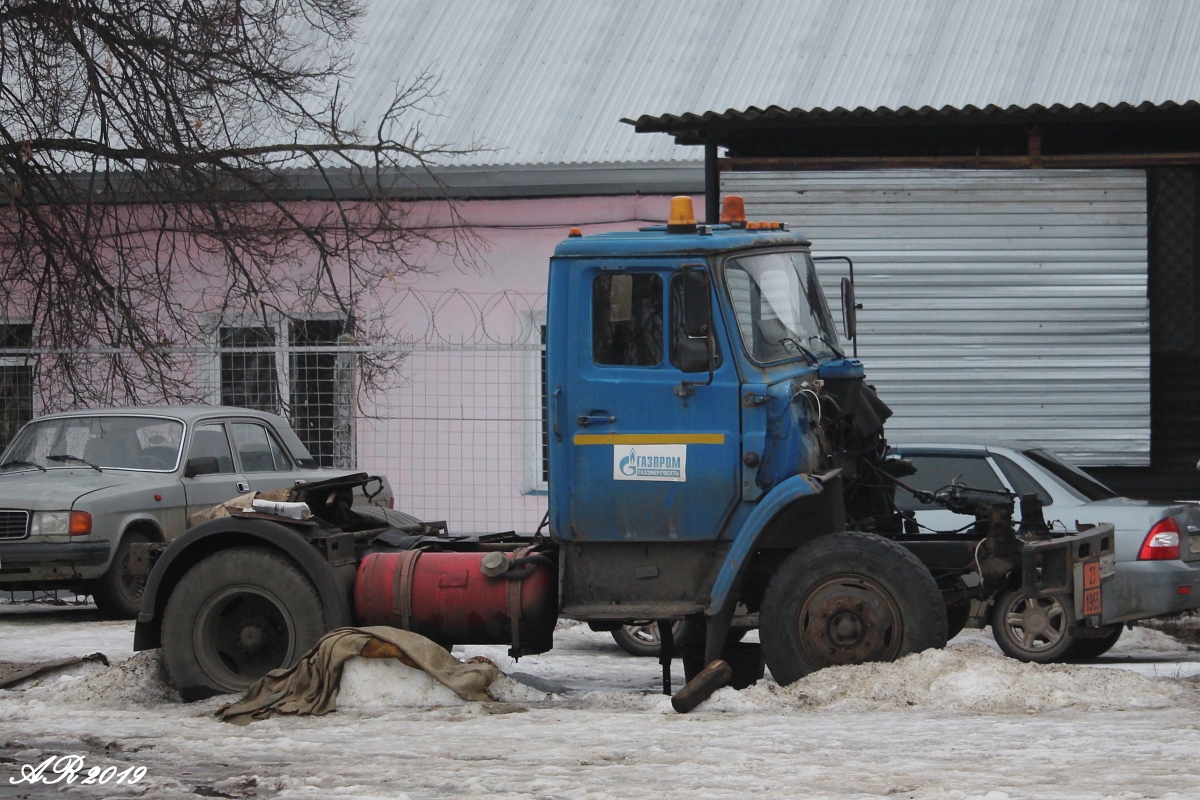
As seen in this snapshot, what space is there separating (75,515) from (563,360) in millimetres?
5752

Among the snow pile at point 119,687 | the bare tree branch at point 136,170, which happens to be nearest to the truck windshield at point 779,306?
the snow pile at point 119,687

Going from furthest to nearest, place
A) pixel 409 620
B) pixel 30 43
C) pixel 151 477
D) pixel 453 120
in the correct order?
pixel 453 120, pixel 151 477, pixel 30 43, pixel 409 620

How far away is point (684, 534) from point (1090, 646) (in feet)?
12.2

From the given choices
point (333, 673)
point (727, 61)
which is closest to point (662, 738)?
point (333, 673)

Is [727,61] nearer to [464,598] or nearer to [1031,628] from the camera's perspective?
[1031,628]

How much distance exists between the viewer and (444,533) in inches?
385

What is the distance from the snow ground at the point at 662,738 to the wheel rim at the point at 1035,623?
1.18 metres

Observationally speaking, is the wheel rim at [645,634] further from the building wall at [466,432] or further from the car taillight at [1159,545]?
the building wall at [466,432]

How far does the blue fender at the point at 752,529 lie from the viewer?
7906 mm

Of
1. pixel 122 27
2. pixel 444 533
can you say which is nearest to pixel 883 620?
pixel 444 533

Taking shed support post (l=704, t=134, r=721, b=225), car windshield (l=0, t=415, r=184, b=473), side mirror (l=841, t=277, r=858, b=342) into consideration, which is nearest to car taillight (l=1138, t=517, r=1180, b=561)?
side mirror (l=841, t=277, r=858, b=342)

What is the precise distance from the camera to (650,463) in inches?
322

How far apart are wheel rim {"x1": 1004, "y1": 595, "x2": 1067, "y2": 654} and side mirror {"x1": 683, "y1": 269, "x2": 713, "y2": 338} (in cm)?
336

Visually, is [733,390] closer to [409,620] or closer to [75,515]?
[409,620]
